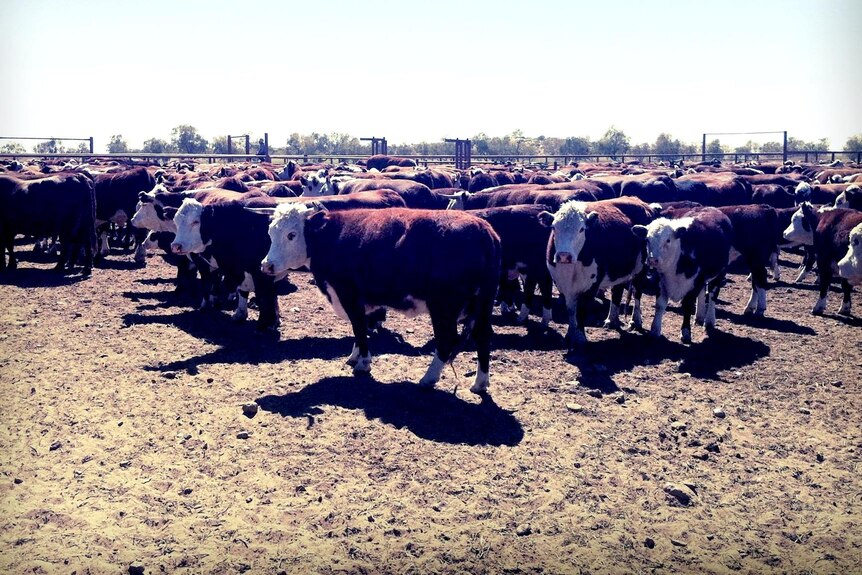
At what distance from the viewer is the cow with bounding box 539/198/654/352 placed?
941 centimetres

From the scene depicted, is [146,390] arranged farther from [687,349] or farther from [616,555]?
[687,349]

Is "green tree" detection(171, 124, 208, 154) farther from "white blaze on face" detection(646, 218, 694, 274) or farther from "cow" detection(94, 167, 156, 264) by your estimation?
"white blaze on face" detection(646, 218, 694, 274)

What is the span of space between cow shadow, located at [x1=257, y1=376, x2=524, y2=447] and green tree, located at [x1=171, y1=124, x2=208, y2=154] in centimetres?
6028

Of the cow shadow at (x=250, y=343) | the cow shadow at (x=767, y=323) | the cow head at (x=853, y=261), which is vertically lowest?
the cow shadow at (x=250, y=343)

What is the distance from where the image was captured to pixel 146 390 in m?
7.32

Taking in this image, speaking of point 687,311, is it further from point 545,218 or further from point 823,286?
point 823,286

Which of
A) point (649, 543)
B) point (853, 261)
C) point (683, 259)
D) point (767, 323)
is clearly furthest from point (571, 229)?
point (649, 543)

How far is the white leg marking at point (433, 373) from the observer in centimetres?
735

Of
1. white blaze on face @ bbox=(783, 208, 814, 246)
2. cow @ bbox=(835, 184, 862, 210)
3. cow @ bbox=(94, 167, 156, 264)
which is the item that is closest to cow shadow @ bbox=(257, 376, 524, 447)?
white blaze on face @ bbox=(783, 208, 814, 246)

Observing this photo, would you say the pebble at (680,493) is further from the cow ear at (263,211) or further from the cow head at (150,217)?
the cow head at (150,217)

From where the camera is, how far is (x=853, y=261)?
35.1ft

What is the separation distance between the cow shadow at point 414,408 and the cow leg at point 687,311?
372cm

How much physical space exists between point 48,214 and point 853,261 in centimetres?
Result: 1373

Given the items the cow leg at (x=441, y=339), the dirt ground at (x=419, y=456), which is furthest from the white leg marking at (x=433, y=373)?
the dirt ground at (x=419, y=456)
